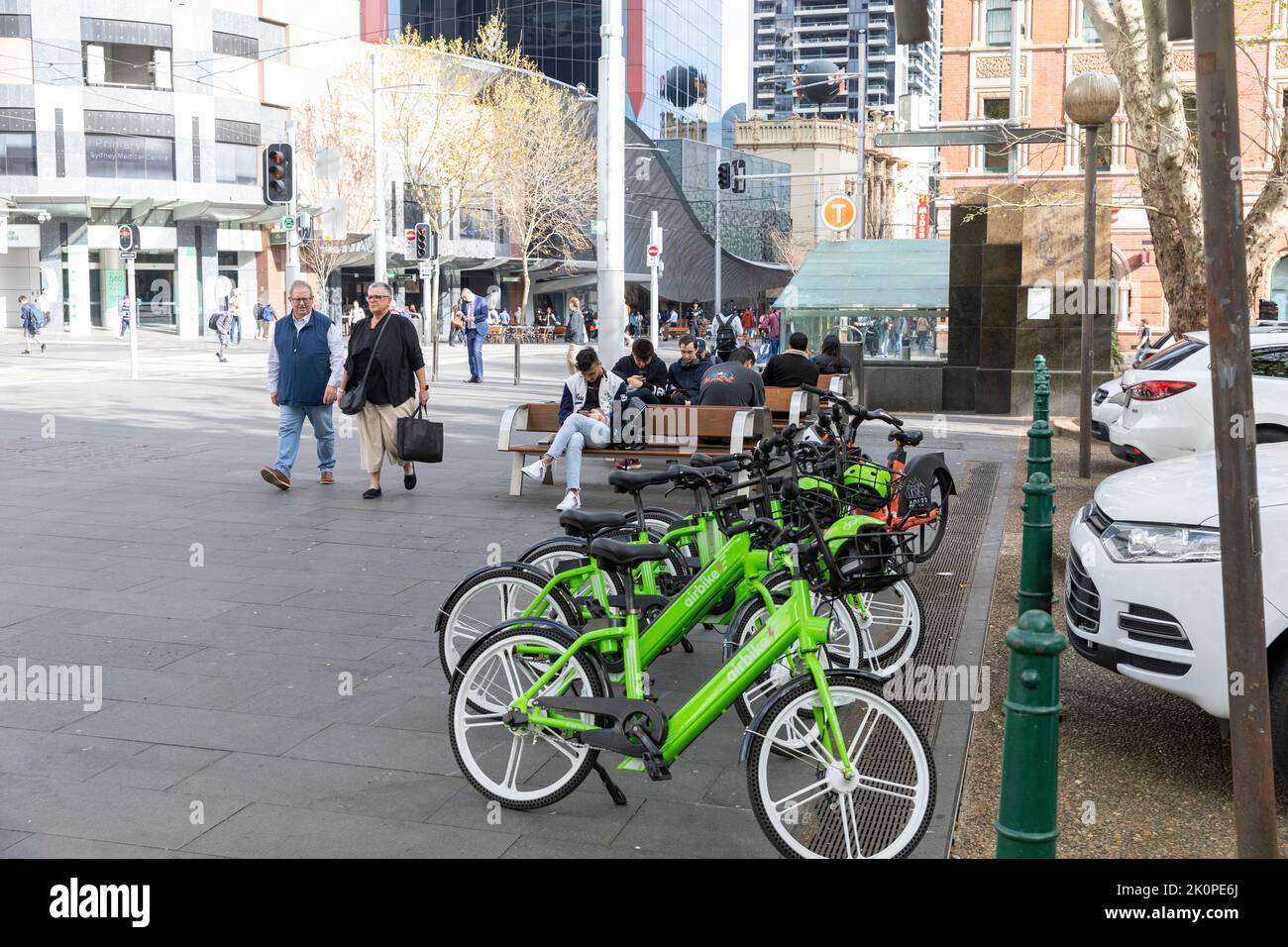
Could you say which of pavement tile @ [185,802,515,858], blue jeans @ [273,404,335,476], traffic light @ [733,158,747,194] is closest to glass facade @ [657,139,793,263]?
traffic light @ [733,158,747,194]

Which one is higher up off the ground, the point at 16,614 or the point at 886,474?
the point at 886,474

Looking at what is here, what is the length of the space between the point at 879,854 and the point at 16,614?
5.24 metres

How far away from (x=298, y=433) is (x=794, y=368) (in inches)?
211

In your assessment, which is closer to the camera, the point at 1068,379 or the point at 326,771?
the point at 326,771

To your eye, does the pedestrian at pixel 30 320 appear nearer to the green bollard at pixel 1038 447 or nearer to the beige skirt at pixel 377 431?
the beige skirt at pixel 377 431

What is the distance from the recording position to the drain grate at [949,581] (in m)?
6.19

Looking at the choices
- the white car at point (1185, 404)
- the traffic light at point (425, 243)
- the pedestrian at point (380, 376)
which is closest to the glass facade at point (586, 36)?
the traffic light at point (425, 243)

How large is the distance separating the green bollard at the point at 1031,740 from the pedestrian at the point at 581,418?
27.6 feet

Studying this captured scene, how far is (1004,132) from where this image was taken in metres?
17.1

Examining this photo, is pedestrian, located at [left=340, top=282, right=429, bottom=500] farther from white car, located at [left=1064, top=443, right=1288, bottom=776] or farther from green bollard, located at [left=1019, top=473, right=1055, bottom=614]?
white car, located at [left=1064, top=443, right=1288, bottom=776]

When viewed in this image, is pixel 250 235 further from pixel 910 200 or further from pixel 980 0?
pixel 910 200

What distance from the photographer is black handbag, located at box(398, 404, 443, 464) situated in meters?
11.3
